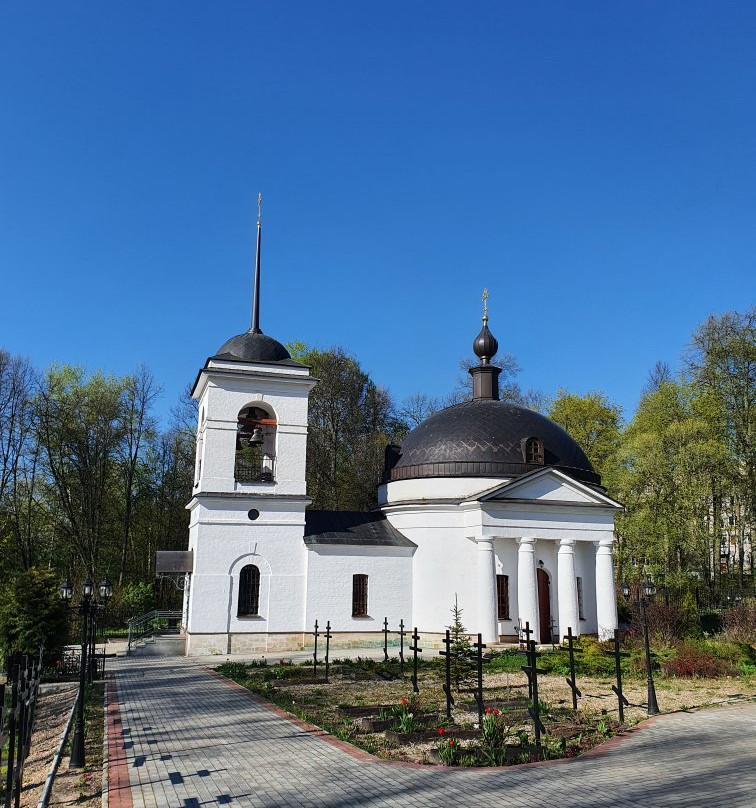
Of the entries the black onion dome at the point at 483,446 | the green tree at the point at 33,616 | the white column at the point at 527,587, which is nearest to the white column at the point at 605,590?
the white column at the point at 527,587

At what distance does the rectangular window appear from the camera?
26.2 metres

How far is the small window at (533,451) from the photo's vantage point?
2789 centimetres

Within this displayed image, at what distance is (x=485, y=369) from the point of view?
32719mm

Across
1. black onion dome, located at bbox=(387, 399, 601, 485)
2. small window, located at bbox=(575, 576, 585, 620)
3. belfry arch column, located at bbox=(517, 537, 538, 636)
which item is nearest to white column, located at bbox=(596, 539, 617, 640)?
small window, located at bbox=(575, 576, 585, 620)

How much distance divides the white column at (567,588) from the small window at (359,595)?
23.5 feet

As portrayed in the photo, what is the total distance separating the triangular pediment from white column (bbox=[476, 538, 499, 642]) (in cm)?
170

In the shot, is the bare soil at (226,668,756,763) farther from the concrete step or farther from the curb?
the concrete step


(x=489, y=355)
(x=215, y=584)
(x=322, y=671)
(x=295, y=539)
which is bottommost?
(x=322, y=671)

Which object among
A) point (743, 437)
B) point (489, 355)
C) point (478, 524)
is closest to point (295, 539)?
point (478, 524)

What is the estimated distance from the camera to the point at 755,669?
62.5ft

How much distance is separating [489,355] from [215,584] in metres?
16.0

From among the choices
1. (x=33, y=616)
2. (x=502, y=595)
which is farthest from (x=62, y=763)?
(x=502, y=595)

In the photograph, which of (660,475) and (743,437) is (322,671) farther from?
(743,437)

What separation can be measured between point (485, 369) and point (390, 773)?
24.7m
